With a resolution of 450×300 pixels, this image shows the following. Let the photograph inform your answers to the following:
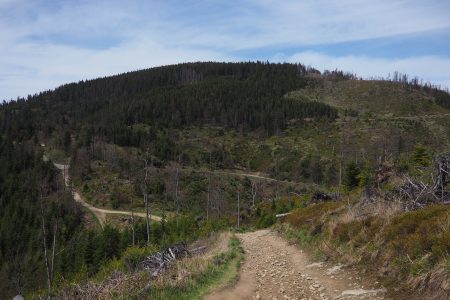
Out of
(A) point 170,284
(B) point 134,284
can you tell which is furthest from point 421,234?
(B) point 134,284

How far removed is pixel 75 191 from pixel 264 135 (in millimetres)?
72560

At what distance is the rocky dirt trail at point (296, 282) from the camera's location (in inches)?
328

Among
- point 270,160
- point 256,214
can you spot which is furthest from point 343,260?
point 270,160

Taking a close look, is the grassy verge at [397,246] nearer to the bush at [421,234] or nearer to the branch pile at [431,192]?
the bush at [421,234]

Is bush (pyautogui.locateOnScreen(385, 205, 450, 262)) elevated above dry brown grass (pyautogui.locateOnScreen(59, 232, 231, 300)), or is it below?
above

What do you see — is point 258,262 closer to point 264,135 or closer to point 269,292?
point 269,292

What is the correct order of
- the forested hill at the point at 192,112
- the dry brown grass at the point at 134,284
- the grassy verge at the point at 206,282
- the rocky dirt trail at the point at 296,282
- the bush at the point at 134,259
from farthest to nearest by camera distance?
1. the forested hill at the point at 192,112
2. the bush at the point at 134,259
3. the dry brown grass at the point at 134,284
4. the grassy verge at the point at 206,282
5. the rocky dirt trail at the point at 296,282

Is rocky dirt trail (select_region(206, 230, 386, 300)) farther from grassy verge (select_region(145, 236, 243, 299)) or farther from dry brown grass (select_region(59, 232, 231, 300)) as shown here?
dry brown grass (select_region(59, 232, 231, 300))

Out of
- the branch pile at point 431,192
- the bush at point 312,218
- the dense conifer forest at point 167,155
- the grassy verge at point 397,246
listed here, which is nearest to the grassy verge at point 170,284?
the grassy verge at point 397,246

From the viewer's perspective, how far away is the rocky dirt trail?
8344mm

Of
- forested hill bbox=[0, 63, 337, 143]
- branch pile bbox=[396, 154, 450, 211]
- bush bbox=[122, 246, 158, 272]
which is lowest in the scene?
bush bbox=[122, 246, 158, 272]

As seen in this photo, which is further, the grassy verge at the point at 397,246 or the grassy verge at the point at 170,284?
the grassy verge at the point at 170,284

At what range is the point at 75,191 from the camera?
8825 cm

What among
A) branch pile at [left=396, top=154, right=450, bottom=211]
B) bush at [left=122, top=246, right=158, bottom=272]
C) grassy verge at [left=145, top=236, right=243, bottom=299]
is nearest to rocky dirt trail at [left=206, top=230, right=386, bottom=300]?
grassy verge at [left=145, top=236, right=243, bottom=299]
